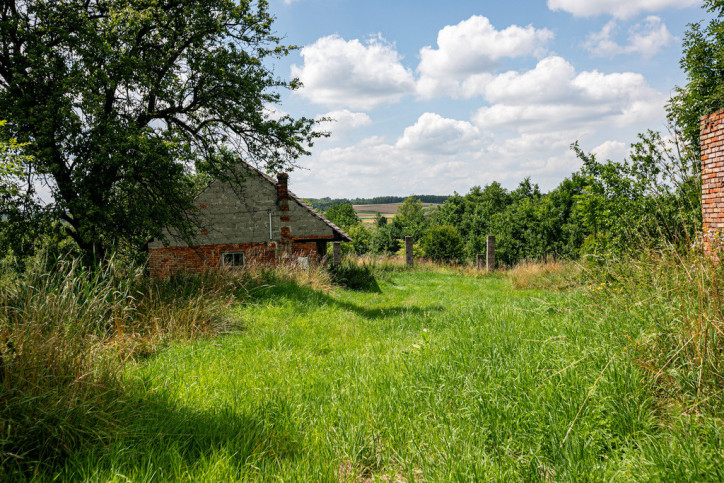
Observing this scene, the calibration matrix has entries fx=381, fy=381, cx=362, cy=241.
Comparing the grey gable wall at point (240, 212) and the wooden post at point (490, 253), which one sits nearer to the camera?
the grey gable wall at point (240, 212)

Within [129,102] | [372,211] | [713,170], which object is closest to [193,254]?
[129,102]

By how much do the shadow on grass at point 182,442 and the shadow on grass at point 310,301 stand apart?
16.1ft

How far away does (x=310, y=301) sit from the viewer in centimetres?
856

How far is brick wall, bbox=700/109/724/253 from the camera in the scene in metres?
6.66

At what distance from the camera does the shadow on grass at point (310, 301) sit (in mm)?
8211

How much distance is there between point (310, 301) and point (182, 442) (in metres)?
5.97

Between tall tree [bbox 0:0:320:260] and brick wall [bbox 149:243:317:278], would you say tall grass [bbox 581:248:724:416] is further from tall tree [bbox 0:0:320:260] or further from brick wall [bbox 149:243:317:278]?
brick wall [bbox 149:243:317:278]

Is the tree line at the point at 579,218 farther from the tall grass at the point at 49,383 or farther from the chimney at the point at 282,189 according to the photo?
the chimney at the point at 282,189

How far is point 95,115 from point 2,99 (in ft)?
5.69

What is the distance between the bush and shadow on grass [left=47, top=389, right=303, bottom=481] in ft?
88.4

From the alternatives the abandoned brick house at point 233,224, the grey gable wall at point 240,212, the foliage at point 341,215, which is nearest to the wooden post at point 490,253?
the abandoned brick house at point 233,224

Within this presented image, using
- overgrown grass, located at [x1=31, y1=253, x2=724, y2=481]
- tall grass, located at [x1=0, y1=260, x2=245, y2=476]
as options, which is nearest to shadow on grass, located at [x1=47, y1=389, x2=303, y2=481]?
overgrown grass, located at [x1=31, y1=253, x2=724, y2=481]

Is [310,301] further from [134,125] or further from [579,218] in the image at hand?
[579,218]

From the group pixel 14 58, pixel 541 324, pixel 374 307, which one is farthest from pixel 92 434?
pixel 14 58
